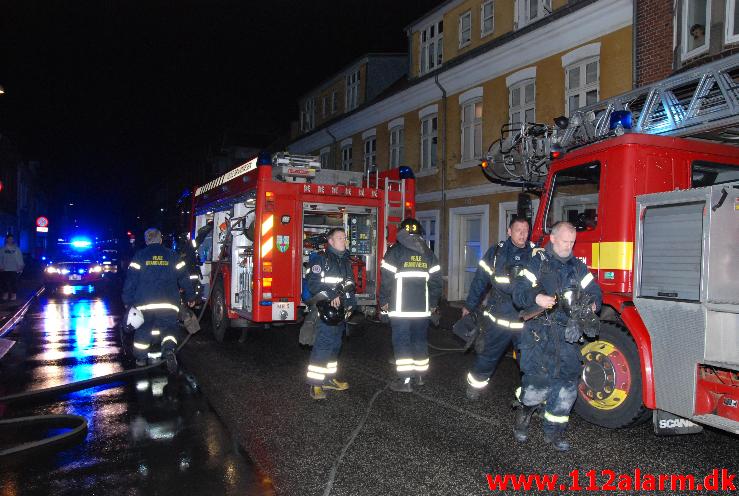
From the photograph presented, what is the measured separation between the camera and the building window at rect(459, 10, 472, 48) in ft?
52.3

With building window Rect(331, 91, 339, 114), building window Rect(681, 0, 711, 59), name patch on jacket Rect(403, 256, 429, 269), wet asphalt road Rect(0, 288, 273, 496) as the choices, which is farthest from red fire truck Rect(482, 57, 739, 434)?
building window Rect(331, 91, 339, 114)

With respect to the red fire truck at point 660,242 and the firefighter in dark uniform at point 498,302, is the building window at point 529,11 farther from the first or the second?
the firefighter in dark uniform at point 498,302

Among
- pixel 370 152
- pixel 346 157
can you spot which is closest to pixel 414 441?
pixel 370 152

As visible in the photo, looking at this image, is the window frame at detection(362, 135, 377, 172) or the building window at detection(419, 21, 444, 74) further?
the window frame at detection(362, 135, 377, 172)

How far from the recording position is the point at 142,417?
5.27 meters

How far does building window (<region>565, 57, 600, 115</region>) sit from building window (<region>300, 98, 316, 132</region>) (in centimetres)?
1558

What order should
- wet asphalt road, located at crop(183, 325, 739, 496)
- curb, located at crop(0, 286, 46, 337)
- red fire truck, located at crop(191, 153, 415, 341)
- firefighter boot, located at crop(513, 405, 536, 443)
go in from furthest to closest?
curb, located at crop(0, 286, 46, 337) < red fire truck, located at crop(191, 153, 415, 341) < firefighter boot, located at crop(513, 405, 536, 443) < wet asphalt road, located at crop(183, 325, 739, 496)

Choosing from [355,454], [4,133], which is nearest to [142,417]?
[355,454]

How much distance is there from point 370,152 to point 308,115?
759cm

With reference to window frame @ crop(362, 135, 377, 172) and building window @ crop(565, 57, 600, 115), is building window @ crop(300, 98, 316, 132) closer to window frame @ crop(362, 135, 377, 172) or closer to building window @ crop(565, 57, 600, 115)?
window frame @ crop(362, 135, 377, 172)

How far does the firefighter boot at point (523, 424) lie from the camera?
4630 mm

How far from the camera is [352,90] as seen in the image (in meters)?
22.9

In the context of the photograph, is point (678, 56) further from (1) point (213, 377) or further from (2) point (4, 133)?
(2) point (4, 133)

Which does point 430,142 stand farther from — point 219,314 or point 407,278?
point 407,278
